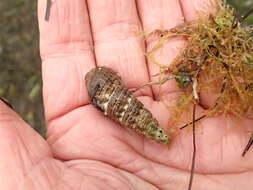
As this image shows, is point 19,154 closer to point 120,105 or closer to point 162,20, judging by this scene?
point 120,105

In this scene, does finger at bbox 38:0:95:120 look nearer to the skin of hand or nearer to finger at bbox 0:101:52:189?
the skin of hand

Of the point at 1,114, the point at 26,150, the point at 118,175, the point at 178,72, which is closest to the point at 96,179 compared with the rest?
the point at 118,175

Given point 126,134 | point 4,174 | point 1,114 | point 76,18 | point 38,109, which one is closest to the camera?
point 4,174

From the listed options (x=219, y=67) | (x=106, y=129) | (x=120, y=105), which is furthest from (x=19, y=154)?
(x=219, y=67)

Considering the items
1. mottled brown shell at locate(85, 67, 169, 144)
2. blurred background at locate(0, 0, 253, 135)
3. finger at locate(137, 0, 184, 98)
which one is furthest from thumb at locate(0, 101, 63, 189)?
blurred background at locate(0, 0, 253, 135)

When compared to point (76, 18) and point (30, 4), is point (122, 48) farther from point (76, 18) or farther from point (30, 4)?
point (30, 4)

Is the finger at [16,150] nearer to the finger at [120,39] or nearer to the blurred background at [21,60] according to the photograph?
the finger at [120,39]

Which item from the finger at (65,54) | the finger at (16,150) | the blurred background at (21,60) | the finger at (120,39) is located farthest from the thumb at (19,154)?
the blurred background at (21,60)
